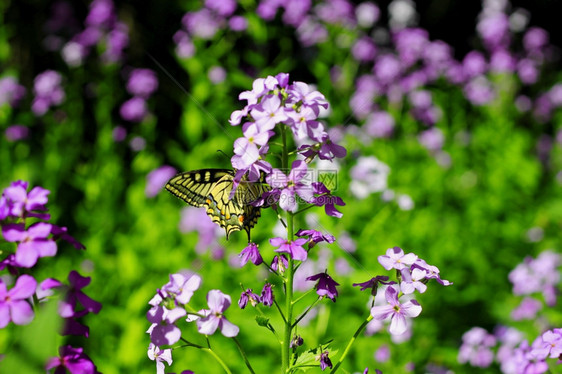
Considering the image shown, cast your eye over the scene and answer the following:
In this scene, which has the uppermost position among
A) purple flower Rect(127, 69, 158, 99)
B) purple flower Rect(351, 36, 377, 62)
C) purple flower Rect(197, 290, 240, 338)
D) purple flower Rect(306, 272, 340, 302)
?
purple flower Rect(351, 36, 377, 62)

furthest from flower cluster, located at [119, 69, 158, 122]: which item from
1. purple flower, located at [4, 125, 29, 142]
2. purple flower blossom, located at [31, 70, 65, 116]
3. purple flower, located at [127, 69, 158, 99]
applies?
purple flower, located at [4, 125, 29, 142]

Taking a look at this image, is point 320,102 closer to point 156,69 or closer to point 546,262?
point 546,262

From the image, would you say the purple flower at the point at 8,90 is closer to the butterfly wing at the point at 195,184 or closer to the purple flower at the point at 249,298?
the butterfly wing at the point at 195,184

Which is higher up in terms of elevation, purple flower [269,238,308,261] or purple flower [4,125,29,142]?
purple flower [4,125,29,142]

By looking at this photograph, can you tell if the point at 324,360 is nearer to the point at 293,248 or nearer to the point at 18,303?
the point at 293,248

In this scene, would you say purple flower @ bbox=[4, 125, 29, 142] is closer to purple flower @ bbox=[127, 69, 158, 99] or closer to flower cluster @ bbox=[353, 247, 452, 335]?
purple flower @ bbox=[127, 69, 158, 99]
